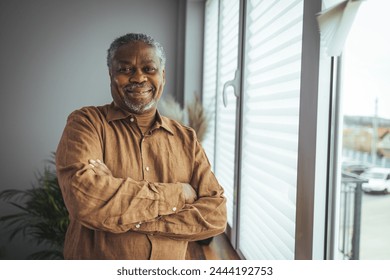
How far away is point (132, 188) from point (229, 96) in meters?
0.61

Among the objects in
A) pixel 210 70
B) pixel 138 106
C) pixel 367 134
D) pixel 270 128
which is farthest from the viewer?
pixel 210 70

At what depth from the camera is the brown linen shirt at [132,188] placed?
0.61m

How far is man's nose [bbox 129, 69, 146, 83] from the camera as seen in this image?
0.64 meters

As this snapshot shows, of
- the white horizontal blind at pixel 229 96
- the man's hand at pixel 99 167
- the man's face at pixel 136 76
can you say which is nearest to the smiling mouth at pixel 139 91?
the man's face at pixel 136 76

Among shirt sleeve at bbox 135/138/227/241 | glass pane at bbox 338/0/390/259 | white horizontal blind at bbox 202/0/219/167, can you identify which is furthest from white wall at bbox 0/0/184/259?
glass pane at bbox 338/0/390/259

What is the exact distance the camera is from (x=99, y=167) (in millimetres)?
638

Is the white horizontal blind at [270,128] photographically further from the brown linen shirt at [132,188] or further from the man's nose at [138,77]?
the man's nose at [138,77]

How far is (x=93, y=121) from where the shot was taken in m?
0.67

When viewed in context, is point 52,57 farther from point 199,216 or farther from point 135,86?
point 199,216

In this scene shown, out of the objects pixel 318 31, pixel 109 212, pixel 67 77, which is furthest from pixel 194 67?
pixel 109 212

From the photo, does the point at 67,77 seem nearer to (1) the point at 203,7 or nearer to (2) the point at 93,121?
(2) the point at 93,121

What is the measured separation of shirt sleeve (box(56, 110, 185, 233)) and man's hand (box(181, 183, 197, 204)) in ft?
0.05

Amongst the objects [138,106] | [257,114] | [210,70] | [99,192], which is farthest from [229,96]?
[99,192]

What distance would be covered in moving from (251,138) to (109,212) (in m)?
0.50
